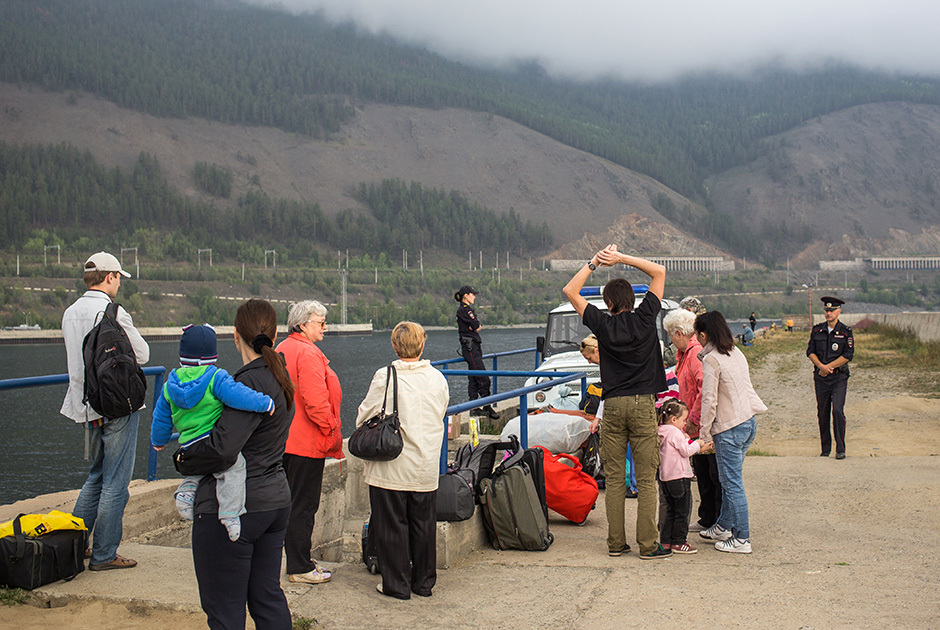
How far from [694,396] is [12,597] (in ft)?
16.1

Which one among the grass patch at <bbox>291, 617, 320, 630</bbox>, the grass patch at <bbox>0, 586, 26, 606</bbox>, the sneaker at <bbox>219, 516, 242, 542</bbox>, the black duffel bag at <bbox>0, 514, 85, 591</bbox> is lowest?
the grass patch at <bbox>291, 617, 320, 630</bbox>

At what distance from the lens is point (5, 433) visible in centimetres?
3288

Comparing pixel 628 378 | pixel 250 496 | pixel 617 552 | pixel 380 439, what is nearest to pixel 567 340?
pixel 617 552

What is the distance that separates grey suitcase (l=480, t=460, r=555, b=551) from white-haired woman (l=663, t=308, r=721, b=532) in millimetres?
1364

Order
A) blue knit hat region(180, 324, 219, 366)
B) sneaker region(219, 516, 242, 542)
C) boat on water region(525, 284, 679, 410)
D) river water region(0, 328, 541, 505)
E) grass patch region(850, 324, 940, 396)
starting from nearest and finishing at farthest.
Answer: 1. sneaker region(219, 516, 242, 542)
2. blue knit hat region(180, 324, 219, 366)
3. boat on water region(525, 284, 679, 410)
4. grass patch region(850, 324, 940, 396)
5. river water region(0, 328, 541, 505)

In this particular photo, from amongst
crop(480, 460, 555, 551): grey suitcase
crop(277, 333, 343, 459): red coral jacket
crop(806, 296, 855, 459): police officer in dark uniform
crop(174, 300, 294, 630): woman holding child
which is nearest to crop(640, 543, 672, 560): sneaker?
crop(480, 460, 555, 551): grey suitcase

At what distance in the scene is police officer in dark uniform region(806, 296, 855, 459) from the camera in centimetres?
1094

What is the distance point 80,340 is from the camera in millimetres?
5332

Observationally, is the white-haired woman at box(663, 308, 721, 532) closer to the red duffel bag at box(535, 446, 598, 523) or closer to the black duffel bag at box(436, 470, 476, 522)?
the red duffel bag at box(535, 446, 598, 523)

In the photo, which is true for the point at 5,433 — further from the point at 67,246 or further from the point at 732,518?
the point at 67,246

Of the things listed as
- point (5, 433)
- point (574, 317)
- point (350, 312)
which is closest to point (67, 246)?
point (350, 312)

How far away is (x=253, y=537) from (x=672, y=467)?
3646 millimetres

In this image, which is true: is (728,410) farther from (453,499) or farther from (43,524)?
(43,524)

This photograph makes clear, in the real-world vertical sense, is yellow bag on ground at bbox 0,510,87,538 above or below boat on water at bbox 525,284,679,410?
below
